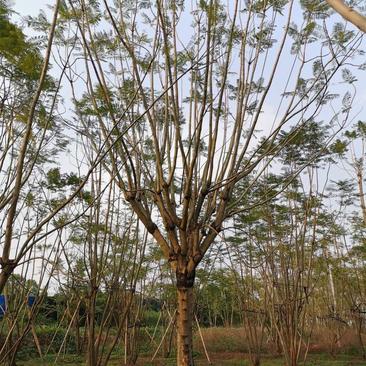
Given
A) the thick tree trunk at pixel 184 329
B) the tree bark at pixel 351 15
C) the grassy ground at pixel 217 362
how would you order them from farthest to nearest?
the grassy ground at pixel 217 362 < the thick tree trunk at pixel 184 329 < the tree bark at pixel 351 15

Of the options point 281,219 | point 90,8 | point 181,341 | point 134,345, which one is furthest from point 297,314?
point 90,8

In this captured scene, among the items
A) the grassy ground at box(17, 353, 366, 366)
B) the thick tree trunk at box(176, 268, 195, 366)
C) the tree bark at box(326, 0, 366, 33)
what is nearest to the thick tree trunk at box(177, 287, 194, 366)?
the thick tree trunk at box(176, 268, 195, 366)

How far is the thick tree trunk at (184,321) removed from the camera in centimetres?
282

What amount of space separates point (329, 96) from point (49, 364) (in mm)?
5552

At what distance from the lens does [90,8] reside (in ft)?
13.1

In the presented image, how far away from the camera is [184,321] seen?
9.39ft

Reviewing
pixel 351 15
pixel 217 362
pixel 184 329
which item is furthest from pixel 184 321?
pixel 217 362

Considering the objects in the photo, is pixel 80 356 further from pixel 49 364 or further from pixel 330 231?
pixel 330 231

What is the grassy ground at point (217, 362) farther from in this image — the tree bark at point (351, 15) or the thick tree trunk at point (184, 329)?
the tree bark at point (351, 15)

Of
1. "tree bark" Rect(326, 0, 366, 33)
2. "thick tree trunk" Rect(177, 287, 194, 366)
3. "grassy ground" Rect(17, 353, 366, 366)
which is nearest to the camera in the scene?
"tree bark" Rect(326, 0, 366, 33)

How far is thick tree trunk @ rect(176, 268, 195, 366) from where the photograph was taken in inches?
111

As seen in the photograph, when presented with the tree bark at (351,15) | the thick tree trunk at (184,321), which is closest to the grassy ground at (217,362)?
the thick tree trunk at (184,321)

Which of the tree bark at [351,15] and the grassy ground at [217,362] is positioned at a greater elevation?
the tree bark at [351,15]

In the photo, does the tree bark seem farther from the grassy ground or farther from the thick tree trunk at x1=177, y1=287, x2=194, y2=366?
the grassy ground
